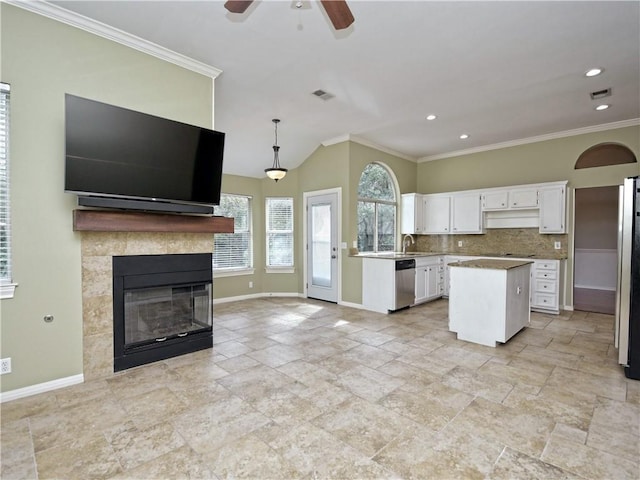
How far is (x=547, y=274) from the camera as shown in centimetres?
537

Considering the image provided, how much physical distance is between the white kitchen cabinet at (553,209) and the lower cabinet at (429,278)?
1881 millimetres

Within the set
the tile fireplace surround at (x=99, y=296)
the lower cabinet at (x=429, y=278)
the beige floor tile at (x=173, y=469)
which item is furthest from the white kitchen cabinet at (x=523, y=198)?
the beige floor tile at (x=173, y=469)

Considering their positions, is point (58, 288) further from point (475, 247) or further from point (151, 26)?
point (475, 247)

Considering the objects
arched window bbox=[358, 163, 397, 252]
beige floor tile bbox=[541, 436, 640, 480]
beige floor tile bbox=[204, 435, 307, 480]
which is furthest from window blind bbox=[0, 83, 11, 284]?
arched window bbox=[358, 163, 397, 252]

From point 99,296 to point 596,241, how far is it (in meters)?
9.56

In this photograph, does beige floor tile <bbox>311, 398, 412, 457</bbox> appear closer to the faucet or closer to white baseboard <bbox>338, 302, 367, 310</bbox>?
white baseboard <bbox>338, 302, 367, 310</bbox>

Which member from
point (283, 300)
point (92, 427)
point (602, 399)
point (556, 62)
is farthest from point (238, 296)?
point (556, 62)

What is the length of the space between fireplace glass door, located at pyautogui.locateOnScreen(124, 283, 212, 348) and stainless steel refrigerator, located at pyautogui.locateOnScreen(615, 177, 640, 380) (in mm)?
4171

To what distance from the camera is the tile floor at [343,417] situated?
182 cm

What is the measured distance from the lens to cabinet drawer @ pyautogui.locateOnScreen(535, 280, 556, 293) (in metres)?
5.32

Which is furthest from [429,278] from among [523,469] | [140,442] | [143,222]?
[140,442]

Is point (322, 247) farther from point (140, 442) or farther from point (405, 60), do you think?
point (140, 442)

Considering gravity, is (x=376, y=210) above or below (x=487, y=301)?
above

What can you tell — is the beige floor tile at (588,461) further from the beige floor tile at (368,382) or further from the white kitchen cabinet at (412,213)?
the white kitchen cabinet at (412,213)
